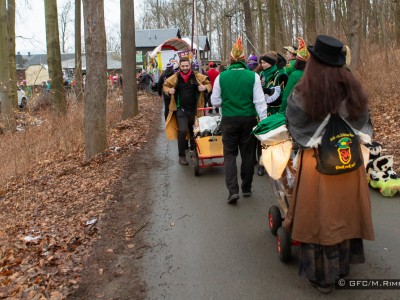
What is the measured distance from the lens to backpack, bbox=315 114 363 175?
3488 millimetres

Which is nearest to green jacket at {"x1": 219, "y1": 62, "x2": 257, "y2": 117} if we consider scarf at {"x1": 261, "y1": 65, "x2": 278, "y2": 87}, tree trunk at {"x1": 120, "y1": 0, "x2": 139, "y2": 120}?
scarf at {"x1": 261, "y1": 65, "x2": 278, "y2": 87}

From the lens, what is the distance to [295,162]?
388 centimetres

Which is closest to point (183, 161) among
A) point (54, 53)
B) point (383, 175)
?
point (383, 175)

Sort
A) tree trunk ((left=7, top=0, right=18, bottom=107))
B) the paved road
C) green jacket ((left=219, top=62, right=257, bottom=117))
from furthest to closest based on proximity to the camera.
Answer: tree trunk ((left=7, top=0, right=18, bottom=107)) < green jacket ((left=219, top=62, right=257, bottom=117)) < the paved road

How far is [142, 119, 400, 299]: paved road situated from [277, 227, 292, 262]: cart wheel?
3.7 inches

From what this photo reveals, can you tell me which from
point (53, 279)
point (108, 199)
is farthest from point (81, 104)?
point (53, 279)

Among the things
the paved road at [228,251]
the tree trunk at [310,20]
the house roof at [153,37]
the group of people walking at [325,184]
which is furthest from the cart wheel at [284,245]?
the house roof at [153,37]

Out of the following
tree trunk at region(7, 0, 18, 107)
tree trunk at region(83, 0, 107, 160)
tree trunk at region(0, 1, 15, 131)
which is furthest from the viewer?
tree trunk at region(7, 0, 18, 107)

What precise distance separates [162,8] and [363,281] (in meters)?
69.3

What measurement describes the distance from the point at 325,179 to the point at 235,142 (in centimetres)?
261

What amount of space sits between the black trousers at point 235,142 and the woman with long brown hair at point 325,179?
86.6 inches

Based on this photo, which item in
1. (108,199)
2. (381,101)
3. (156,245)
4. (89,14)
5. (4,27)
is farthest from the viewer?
(4,27)

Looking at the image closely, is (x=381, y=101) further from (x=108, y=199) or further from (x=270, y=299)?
(x=270, y=299)

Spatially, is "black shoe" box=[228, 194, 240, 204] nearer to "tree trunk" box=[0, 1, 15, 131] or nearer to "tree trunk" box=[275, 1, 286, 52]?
"tree trunk" box=[0, 1, 15, 131]
